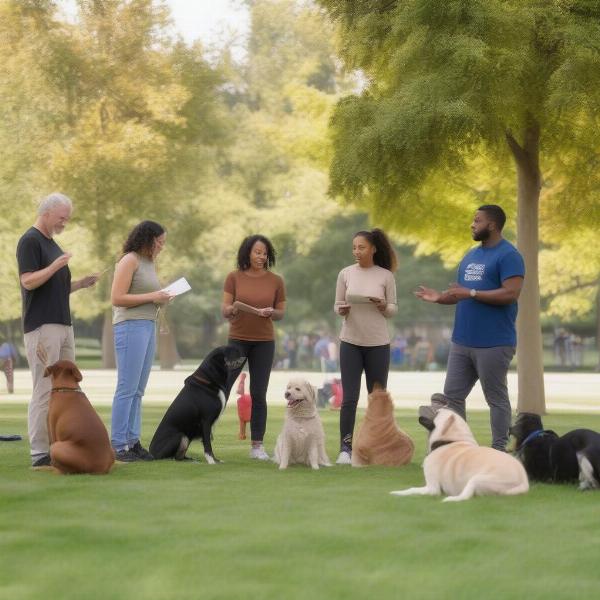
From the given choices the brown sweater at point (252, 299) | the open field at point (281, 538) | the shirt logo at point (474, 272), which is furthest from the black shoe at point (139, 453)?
the shirt logo at point (474, 272)

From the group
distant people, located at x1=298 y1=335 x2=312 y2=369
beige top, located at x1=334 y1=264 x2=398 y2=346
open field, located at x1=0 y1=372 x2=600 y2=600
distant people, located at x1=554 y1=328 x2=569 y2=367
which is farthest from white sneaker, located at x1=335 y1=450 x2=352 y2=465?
distant people, located at x1=298 y1=335 x2=312 y2=369

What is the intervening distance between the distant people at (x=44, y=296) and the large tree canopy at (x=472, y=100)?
24.8 ft

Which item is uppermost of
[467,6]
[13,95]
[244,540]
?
[13,95]

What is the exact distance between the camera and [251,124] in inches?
1984

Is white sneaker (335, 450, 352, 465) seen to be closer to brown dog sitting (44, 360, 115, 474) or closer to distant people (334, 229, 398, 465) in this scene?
distant people (334, 229, 398, 465)

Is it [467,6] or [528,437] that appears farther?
[467,6]

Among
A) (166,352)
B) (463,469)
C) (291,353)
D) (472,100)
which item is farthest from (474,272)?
(291,353)

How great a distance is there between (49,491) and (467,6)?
10.3m

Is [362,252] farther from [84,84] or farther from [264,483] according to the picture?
Result: [84,84]

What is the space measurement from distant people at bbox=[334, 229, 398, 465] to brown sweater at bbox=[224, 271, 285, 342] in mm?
678

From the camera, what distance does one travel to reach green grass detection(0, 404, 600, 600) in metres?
5.53

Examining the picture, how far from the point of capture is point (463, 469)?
8.09 metres

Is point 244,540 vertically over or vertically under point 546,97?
under

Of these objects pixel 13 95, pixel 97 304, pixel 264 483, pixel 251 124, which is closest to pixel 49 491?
pixel 264 483
